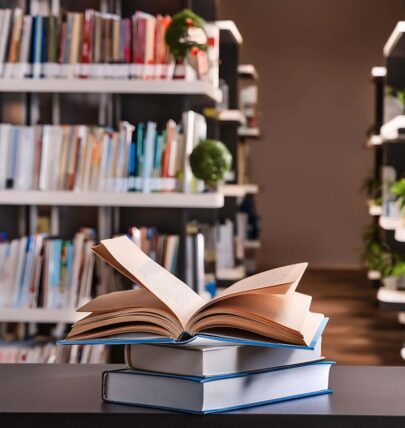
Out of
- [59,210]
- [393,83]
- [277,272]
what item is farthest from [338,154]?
[277,272]

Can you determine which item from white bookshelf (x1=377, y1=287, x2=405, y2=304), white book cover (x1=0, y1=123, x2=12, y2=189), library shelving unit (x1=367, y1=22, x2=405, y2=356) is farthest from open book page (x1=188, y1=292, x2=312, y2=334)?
white bookshelf (x1=377, y1=287, x2=405, y2=304)

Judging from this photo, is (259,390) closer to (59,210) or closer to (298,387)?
(298,387)

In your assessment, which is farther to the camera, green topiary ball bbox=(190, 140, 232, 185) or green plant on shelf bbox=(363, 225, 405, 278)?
green plant on shelf bbox=(363, 225, 405, 278)

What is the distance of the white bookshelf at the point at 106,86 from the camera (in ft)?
13.5

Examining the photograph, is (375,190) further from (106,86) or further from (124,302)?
(124,302)

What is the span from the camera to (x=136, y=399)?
1.20 m

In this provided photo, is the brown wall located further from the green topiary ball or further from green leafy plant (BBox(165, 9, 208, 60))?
green leafy plant (BBox(165, 9, 208, 60))

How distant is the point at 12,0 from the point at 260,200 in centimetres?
693

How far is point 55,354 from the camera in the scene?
4.23 meters

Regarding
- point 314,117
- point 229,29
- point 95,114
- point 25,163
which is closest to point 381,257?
point 229,29

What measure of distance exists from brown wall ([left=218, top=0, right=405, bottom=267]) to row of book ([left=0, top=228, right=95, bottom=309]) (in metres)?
7.01

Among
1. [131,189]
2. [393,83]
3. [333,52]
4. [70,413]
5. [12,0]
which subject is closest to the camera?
[70,413]

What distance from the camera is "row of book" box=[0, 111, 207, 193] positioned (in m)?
4.16

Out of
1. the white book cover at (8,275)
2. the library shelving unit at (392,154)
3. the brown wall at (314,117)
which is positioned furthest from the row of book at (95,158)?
the brown wall at (314,117)
